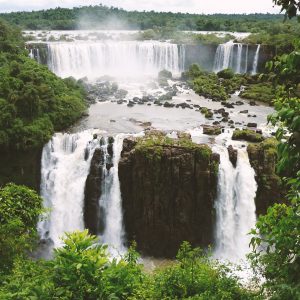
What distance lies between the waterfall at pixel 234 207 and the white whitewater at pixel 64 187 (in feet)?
20.6

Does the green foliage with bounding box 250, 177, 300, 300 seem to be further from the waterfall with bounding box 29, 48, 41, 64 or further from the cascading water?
the cascading water

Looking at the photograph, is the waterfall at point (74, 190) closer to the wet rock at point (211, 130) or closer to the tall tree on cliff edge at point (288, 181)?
the wet rock at point (211, 130)

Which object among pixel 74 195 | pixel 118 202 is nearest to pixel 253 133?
pixel 118 202

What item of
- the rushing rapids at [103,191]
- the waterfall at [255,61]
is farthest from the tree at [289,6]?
the waterfall at [255,61]

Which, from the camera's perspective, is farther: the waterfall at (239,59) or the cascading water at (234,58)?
the waterfall at (239,59)

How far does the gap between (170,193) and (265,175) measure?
427 centimetres

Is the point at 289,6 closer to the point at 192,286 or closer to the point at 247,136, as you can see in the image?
the point at 192,286

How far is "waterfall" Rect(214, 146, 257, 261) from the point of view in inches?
768

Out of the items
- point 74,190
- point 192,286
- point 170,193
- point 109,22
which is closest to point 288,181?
point 192,286

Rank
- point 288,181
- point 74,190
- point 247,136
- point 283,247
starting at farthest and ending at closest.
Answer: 1. point 247,136
2. point 74,190
3. point 283,247
4. point 288,181

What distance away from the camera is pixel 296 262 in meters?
5.68

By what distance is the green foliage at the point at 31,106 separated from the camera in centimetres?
2098

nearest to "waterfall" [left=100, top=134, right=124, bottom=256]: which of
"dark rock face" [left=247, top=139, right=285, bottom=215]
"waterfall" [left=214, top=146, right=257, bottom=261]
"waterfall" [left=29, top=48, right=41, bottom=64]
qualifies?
"waterfall" [left=214, top=146, right=257, bottom=261]

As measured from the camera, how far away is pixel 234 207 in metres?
19.7
